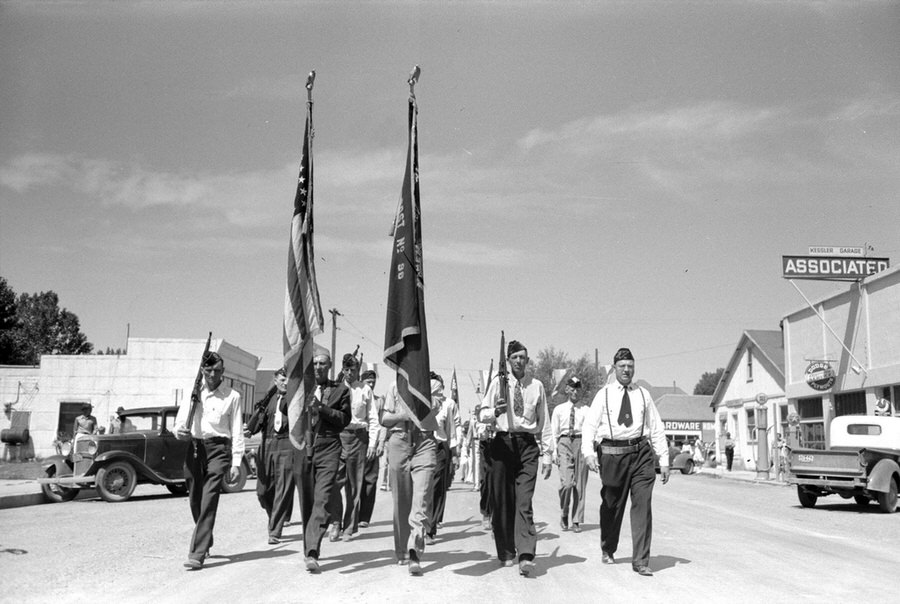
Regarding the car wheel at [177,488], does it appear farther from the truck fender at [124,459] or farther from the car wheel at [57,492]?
the car wheel at [57,492]

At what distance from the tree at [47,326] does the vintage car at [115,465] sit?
6235cm

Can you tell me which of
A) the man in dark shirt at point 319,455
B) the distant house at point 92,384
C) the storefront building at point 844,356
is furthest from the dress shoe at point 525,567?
the distant house at point 92,384

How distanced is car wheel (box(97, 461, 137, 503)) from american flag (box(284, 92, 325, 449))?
9.39 meters

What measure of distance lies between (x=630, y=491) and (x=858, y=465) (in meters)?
10.9

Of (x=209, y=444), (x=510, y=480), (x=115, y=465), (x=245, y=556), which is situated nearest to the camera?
(x=510, y=480)

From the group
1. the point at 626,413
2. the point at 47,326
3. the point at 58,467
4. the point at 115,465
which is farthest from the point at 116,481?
the point at 47,326

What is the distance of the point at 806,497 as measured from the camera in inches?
707

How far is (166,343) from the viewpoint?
36094 mm

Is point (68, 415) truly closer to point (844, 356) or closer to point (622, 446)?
point (844, 356)

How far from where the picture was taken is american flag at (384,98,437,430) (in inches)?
320

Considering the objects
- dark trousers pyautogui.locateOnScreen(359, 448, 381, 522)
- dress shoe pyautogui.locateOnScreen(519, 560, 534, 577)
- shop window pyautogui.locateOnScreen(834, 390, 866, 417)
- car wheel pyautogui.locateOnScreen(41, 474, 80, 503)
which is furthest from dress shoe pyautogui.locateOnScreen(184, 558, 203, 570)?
shop window pyautogui.locateOnScreen(834, 390, 866, 417)

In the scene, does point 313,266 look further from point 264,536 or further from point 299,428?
point 264,536

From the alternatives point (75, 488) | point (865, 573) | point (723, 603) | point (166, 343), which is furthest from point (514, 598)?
point (166, 343)

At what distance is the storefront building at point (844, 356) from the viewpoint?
27.2m
